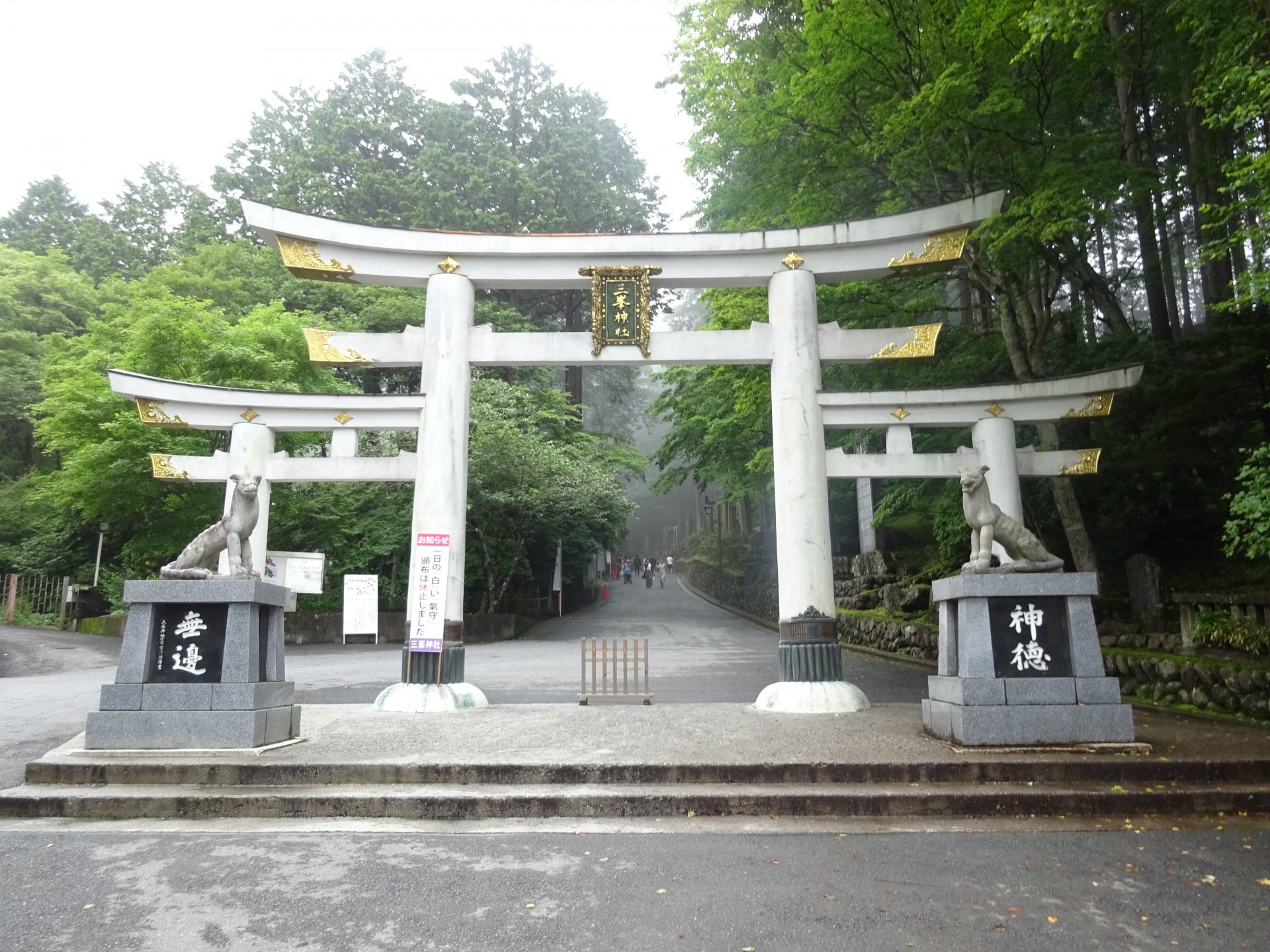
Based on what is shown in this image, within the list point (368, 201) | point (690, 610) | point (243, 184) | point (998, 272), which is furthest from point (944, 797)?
point (243, 184)

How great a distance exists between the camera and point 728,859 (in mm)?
4719

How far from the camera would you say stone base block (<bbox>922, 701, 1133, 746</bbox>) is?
6.52 metres

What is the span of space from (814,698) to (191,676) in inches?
245

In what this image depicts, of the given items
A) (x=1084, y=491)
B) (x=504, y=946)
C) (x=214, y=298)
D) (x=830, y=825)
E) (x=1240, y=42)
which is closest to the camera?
(x=504, y=946)

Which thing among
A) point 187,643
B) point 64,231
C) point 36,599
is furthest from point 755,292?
point 64,231

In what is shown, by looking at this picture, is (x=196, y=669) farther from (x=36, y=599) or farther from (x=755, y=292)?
(x=36, y=599)

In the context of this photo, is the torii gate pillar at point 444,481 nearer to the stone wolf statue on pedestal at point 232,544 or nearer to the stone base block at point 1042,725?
the stone wolf statue on pedestal at point 232,544

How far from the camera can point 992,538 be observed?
7.32m

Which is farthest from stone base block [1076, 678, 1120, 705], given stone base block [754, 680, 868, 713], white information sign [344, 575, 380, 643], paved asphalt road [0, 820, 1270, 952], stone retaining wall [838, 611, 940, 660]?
white information sign [344, 575, 380, 643]

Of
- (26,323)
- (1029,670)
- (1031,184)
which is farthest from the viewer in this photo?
(26,323)

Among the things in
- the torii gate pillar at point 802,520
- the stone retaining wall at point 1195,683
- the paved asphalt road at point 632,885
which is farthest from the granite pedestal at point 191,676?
the stone retaining wall at point 1195,683

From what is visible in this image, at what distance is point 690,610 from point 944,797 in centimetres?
2356

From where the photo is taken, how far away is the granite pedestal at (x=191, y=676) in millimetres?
6602

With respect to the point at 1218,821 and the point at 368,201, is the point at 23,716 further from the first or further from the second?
the point at 368,201
